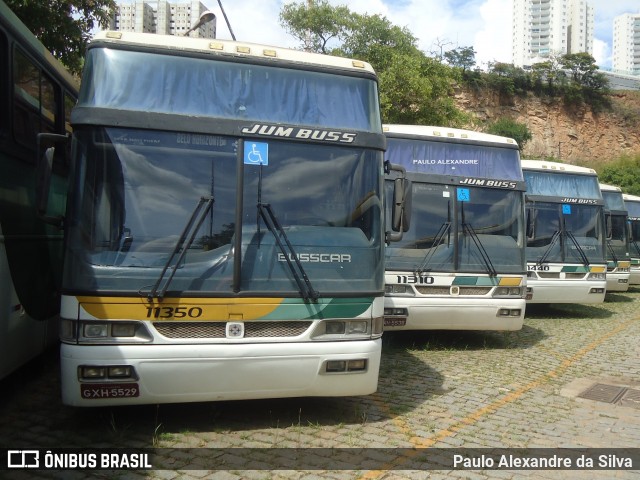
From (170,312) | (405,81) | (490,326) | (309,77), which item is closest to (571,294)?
(490,326)

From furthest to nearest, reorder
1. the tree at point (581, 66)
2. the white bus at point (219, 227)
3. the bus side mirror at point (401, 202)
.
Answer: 1. the tree at point (581, 66)
2. the bus side mirror at point (401, 202)
3. the white bus at point (219, 227)

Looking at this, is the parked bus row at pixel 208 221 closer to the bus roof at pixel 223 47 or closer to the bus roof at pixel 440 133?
the bus roof at pixel 223 47

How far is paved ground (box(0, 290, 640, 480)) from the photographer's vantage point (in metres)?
4.71

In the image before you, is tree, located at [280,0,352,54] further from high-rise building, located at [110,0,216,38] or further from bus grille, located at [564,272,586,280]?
bus grille, located at [564,272,586,280]

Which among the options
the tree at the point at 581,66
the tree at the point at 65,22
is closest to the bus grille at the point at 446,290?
the tree at the point at 65,22

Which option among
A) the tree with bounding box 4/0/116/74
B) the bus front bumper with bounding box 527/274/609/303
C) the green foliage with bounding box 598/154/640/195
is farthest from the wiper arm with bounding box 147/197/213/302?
the green foliage with bounding box 598/154/640/195

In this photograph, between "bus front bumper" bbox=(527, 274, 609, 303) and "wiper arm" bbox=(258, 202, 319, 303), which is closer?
"wiper arm" bbox=(258, 202, 319, 303)

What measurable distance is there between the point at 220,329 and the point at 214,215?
0.90 metres

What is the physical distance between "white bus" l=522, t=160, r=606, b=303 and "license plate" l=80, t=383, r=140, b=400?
974 centimetres

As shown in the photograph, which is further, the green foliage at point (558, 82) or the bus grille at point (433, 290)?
the green foliage at point (558, 82)

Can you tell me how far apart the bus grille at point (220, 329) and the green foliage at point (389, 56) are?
66.0 ft

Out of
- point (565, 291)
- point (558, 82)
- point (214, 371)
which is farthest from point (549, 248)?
point (558, 82)

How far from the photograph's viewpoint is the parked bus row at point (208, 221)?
4.82m

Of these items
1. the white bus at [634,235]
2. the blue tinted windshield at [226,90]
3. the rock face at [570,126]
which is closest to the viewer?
the blue tinted windshield at [226,90]
